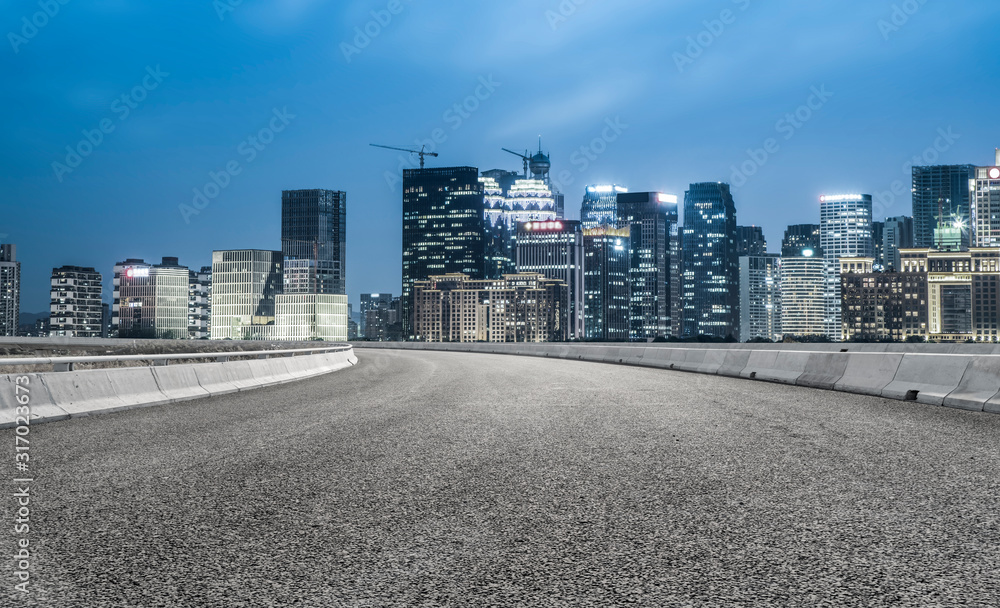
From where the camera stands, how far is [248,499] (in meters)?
5.91

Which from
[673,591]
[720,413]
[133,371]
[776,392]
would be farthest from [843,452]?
[133,371]

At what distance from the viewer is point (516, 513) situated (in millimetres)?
5402

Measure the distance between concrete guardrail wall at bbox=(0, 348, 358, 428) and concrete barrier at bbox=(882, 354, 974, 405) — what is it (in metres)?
13.2

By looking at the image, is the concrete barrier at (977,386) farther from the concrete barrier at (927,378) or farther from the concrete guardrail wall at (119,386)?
the concrete guardrail wall at (119,386)

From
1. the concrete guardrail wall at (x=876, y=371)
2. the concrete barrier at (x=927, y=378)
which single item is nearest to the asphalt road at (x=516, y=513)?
the concrete guardrail wall at (x=876, y=371)

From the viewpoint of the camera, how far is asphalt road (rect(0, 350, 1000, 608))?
386 centimetres

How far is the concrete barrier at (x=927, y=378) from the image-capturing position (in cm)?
1327

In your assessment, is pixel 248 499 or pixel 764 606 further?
pixel 248 499

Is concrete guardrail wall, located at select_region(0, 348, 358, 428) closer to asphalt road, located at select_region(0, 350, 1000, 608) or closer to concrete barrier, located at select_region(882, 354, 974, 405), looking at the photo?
asphalt road, located at select_region(0, 350, 1000, 608)

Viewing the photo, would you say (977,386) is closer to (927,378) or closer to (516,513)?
(927,378)

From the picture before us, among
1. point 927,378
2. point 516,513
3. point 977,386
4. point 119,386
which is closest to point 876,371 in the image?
point 927,378

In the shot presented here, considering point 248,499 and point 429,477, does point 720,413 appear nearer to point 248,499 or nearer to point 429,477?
point 429,477

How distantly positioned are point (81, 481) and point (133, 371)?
773 centimetres

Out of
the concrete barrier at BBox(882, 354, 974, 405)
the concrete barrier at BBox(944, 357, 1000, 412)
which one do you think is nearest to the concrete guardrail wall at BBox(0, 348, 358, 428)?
the concrete barrier at BBox(882, 354, 974, 405)
